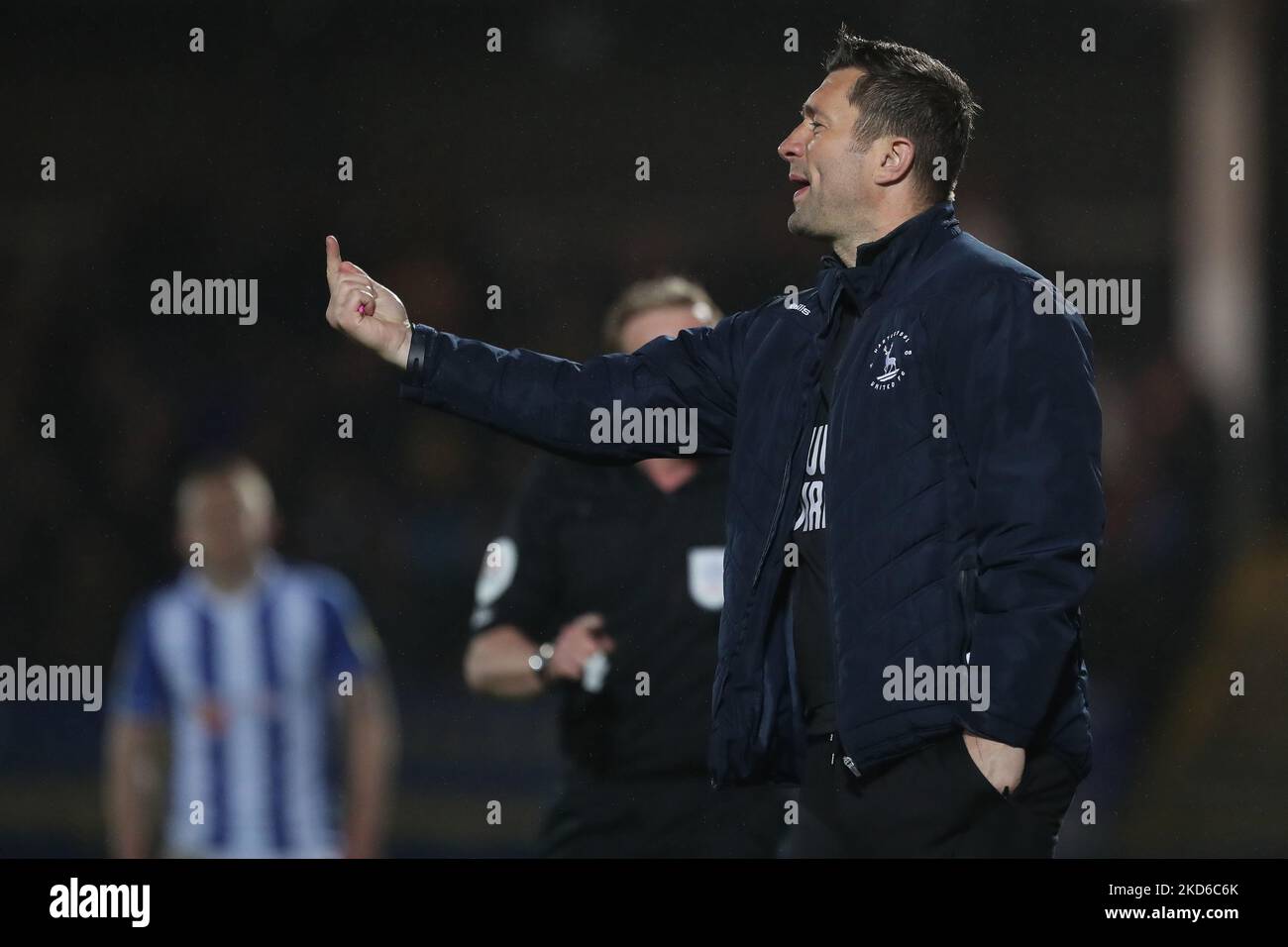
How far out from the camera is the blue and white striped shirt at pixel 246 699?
457 centimetres

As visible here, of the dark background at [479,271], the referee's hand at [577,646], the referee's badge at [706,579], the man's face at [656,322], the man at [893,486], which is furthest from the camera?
the dark background at [479,271]

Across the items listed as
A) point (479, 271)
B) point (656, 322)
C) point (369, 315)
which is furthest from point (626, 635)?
point (479, 271)

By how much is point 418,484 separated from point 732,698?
4408 mm

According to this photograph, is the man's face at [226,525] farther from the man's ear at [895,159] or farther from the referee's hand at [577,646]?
the man's ear at [895,159]

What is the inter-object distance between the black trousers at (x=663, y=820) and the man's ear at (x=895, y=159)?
1.31m

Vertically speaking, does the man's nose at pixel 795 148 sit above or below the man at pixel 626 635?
above

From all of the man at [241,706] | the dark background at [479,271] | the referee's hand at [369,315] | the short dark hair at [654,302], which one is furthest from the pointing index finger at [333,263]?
the dark background at [479,271]

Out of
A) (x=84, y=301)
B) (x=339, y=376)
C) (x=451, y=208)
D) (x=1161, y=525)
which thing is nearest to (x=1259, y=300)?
(x=1161, y=525)

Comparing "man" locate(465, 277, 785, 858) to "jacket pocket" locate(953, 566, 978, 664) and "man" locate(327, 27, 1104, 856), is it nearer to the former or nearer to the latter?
"man" locate(327, 27, 1104, 856)

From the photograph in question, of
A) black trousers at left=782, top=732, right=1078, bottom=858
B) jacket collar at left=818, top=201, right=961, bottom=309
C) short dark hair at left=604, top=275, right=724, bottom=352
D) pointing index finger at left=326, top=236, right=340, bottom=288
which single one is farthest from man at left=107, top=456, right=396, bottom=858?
jacket collar at left=818, top=201, right=961, bottom=309

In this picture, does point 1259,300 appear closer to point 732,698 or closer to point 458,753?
point 458,753

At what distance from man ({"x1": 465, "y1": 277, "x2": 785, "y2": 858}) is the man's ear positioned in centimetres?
86

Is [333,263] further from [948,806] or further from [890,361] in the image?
[948,806]

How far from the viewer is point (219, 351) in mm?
7305
